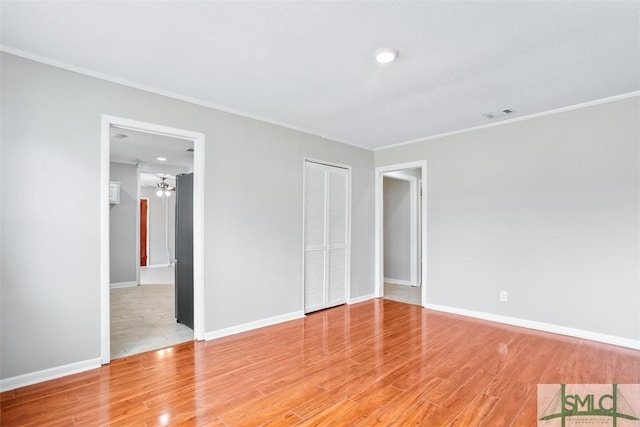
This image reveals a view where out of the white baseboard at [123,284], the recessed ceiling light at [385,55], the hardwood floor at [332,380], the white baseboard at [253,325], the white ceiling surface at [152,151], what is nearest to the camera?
the hardwood floor at [332,380]

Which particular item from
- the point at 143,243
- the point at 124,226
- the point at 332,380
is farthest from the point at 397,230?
the point at 143,243

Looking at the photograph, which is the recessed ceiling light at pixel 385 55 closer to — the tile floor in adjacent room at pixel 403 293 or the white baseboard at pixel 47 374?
the white baseboard at pixel 47 374

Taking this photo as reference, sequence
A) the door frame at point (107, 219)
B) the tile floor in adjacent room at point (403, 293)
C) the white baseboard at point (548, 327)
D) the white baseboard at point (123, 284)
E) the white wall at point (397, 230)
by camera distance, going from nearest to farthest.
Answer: the door frame at point (107, 219), the white baseboard at point (548, 327), the tile floor in adjacent room at point (403, 293), the white baseboard at point (123, 284), the white wall at point (397, 230)

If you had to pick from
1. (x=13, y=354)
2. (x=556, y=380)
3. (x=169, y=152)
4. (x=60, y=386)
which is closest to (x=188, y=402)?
(x=60, y=386)

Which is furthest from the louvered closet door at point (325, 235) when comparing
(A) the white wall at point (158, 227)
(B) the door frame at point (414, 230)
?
(A) the white wall at point (158, 227)

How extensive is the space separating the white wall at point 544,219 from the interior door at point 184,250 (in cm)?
334

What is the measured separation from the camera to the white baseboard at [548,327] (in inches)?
133

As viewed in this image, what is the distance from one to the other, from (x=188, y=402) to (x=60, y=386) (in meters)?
1.10

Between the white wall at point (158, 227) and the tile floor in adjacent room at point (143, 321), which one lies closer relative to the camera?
the tile floor in adjacent room at point (143, 321)

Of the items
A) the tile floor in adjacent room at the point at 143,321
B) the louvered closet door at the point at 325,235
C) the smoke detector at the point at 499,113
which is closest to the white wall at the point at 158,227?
the tile floor in adjacent room at the point at 143,321

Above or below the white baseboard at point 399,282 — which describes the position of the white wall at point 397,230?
above

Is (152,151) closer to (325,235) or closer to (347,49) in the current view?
(325,235)

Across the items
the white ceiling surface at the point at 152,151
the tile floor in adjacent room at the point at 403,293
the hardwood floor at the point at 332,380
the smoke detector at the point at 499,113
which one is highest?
the smoke detector at the point at 499,113

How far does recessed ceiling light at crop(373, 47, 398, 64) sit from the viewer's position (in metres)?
2.46
